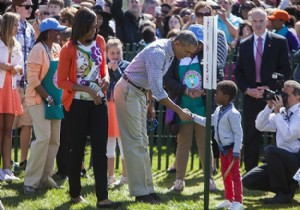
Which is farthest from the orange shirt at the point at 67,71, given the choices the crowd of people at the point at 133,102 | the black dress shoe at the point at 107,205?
the black dress shoe at the point at 107,205

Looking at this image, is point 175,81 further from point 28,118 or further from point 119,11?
point 119,11

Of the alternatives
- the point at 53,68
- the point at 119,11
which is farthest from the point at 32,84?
Result: the point at 119,11

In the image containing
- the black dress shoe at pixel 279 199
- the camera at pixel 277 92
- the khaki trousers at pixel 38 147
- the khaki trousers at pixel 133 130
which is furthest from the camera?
the khaki trousers at pixel 38 147

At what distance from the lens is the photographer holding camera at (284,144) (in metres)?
11.5

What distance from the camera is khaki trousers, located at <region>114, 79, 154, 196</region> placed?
35.4 ft

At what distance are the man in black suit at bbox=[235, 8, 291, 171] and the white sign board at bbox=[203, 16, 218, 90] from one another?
348 cm

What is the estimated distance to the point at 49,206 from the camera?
1076cm

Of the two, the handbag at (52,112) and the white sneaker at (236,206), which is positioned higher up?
the handbag at (52,112)

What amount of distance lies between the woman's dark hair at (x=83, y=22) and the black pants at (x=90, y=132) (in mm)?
778

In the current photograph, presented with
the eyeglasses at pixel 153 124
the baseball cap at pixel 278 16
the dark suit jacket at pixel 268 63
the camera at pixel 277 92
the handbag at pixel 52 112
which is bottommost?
the eyeglasses at pixel 153 124

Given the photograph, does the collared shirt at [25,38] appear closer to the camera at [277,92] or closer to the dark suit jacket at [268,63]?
the dark suit jacket at [268,63]

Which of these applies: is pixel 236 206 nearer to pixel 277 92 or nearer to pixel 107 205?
pixel 107 205

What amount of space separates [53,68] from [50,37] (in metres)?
0.40

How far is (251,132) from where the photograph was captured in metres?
13.3
